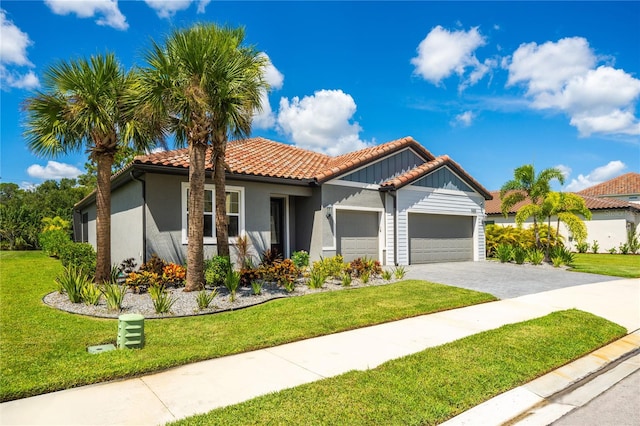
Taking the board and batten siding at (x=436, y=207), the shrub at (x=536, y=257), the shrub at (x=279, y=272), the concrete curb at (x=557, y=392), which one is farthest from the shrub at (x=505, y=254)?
the concrete curb at (x=557, y=392)

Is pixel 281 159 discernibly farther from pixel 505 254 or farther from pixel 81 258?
pixel 505 254

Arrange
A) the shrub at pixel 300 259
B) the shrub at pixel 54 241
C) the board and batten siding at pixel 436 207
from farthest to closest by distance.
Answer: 1. the shrub at pixel 54 241
2. the board and batten siding at pixel 436 207
3. the shrub at pixel 300 259

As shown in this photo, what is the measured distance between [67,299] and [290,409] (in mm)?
7536

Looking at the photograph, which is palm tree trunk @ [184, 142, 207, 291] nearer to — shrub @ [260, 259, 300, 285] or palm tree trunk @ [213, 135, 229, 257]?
palm tree trunk @ [213, 135, 229, 257]

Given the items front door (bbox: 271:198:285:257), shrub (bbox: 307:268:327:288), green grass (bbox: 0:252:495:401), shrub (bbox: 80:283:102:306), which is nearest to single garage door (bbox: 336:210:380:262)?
front door (bbox: 271:198:285:257)

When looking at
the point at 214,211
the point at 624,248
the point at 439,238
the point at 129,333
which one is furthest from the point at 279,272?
the point at 624,248

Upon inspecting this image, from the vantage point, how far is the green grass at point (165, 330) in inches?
188

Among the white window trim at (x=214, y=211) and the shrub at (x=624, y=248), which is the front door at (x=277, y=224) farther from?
the shrub at (x=624, y=248)

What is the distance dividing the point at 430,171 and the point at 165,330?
1363 cm

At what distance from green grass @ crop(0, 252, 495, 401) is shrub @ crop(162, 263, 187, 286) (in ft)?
8.70

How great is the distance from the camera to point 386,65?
16578mm

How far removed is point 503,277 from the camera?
544 inches

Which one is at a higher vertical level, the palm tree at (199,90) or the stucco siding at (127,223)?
the palm tree at (199,90)

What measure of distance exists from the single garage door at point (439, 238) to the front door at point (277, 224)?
584 centimetres
